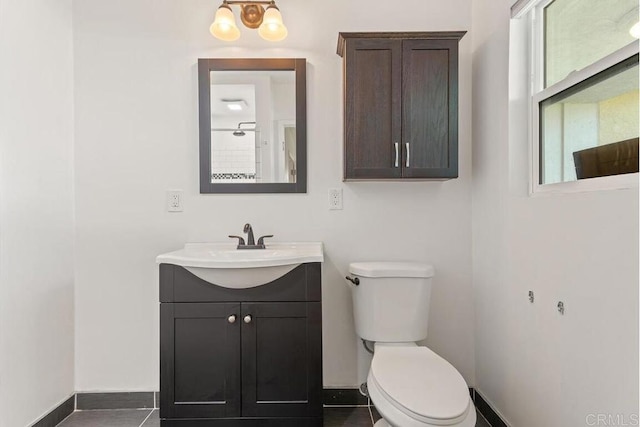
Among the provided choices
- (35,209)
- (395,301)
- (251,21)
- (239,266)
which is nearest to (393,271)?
(395,301)

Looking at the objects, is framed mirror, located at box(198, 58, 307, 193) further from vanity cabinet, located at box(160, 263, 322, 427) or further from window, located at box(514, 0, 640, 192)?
window, located at box(514, 0, 640, 192)

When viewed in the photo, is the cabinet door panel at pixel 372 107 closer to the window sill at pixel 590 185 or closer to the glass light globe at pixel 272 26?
the glass light globe at pixel 272 26

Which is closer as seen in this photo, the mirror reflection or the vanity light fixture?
the vanity light fixture

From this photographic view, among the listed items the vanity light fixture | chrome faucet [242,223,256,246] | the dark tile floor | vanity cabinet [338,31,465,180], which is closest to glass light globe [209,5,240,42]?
the vanity light fixture

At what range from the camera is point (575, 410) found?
4.42ft

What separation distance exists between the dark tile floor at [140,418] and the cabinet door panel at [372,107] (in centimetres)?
121

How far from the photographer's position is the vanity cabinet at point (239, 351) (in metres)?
1.73

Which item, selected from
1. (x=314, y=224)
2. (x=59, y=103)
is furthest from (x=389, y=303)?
(x=59, y=103)

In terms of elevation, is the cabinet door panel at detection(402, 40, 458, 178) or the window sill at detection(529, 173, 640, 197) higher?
the cabinet door panel at detection(402, 40, 458, 178)

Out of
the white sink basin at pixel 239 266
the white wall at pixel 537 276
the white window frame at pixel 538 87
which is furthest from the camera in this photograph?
the white sink basin at pixel 239 266

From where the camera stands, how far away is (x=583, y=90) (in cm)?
147

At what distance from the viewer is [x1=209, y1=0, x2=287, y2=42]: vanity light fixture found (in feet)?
6.53

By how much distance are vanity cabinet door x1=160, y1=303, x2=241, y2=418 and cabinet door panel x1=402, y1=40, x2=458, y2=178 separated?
1.10 m

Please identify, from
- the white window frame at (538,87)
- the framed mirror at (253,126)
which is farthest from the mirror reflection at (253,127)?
the white window frame at (538,87)
